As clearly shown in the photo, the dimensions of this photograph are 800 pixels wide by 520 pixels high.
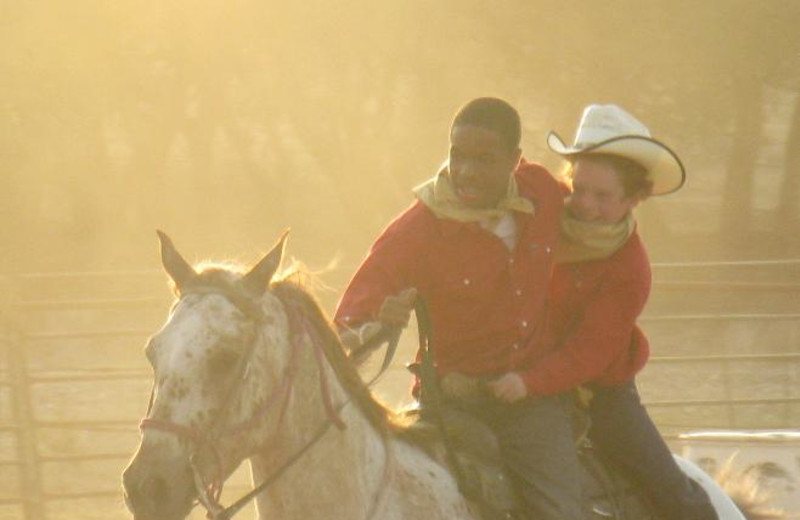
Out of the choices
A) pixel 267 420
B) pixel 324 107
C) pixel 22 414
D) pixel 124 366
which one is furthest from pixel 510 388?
pixel 324 107

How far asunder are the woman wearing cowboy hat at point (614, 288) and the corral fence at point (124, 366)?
5.41 meters

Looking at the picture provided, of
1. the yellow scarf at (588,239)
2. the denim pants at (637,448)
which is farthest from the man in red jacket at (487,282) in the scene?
the denim pants at (637,448)

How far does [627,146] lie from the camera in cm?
473

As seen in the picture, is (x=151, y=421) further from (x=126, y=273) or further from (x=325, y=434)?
(x=126, y=273)

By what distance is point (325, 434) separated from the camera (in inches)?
162

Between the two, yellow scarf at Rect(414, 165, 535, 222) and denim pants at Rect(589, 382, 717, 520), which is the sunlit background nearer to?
denim pants at Rect(589, 382, 717, 520)

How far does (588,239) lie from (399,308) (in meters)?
0.70

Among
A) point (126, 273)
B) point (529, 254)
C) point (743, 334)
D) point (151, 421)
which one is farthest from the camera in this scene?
point (743, 334)

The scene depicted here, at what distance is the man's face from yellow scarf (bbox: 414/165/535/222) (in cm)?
3

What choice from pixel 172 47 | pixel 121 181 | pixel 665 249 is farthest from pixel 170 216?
pixel 665 249

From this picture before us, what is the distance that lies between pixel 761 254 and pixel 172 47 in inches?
407

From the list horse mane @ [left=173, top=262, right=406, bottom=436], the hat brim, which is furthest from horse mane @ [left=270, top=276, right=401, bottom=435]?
the hat brim

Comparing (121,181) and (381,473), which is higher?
(381,473)

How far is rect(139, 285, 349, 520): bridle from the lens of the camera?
146 inches
